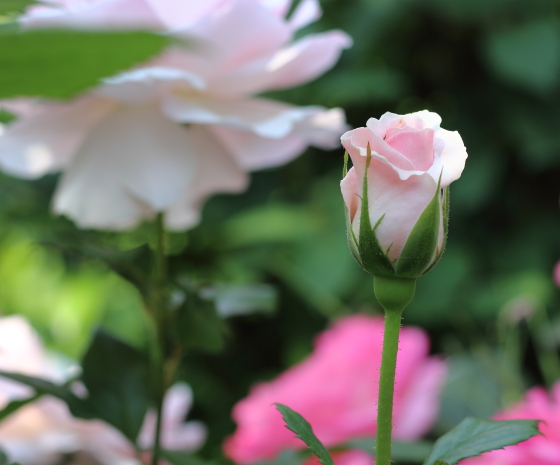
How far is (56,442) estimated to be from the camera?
0.94 ft

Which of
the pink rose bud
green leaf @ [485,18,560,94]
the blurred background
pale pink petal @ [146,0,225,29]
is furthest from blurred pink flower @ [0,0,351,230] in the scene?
green leaf @ [485,18,560,94]

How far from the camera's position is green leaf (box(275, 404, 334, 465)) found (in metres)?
0.13

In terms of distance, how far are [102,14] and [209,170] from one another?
8 cm

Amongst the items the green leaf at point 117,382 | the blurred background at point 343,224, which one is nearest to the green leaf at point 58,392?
the green leaf at point 117,382

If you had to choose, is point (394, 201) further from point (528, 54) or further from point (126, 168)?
point (528, 54)

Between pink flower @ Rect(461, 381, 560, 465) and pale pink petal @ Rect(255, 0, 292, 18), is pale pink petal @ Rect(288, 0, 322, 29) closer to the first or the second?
pale pink petal @ Rect(255, 0, 292, 18)

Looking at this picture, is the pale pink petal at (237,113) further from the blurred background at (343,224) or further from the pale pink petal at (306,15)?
the blurred background at (343,224)

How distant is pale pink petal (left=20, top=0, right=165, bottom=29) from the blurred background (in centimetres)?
33

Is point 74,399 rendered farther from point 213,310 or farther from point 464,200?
point 464,200

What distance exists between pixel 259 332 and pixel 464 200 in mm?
300

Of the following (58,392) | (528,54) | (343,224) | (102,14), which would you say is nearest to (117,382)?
(58,392)

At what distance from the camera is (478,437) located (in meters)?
0.14

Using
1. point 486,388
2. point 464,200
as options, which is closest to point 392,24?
point 464,200

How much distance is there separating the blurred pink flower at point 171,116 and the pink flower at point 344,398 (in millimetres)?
131
